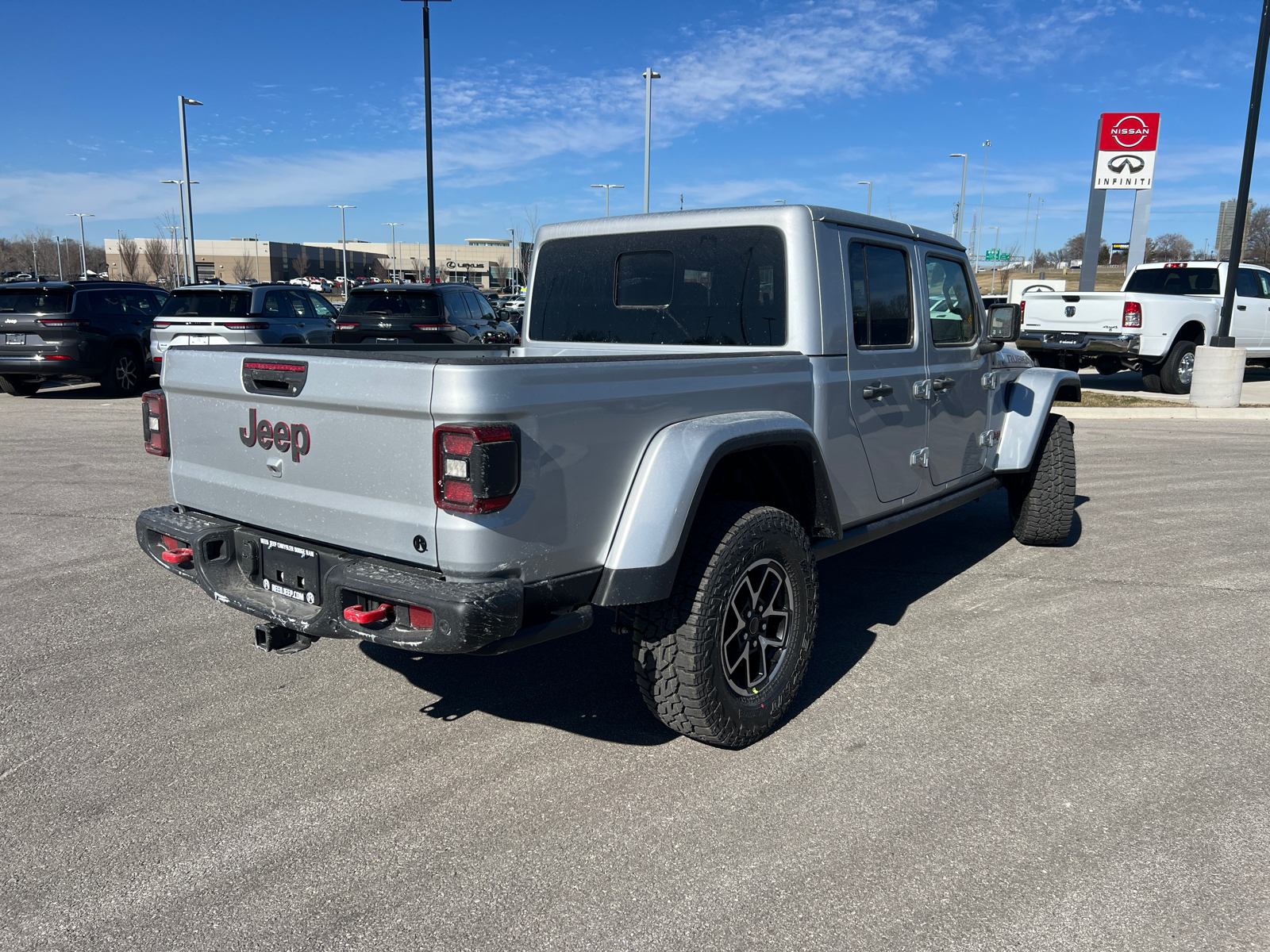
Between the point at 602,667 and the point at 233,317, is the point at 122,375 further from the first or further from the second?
the point at 602,667

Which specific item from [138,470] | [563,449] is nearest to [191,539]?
[563,449]

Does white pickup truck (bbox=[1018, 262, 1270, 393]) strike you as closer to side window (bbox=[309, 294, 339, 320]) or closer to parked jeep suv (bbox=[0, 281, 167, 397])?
side window (bbox=[309, 294, 339, 320])

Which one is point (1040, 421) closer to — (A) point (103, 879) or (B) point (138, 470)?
(A) point (103, 879)

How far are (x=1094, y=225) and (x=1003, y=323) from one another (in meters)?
19.4

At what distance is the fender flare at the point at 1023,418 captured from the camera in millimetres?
5699

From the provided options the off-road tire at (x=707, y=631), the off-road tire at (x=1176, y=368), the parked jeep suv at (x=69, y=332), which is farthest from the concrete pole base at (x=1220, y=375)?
the parked jeep suv at (x=69, y=332)

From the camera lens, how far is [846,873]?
2.71 meters

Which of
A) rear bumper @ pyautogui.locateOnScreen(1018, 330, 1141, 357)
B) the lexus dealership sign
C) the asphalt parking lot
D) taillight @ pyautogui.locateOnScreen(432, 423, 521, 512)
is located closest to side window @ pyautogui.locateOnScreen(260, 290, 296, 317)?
the asphalt parking lot

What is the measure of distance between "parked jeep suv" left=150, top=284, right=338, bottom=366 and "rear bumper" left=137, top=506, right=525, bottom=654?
1086 centimetres

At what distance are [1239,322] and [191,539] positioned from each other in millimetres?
17624

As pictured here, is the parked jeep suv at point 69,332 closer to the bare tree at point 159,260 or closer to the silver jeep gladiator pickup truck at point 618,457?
the silver jeep gladiator pickup truck at point 618,457

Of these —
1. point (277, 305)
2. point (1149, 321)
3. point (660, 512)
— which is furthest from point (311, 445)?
point (1149, 321)

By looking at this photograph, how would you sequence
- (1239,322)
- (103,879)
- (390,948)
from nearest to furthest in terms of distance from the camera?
(390,948) → (103,879) → (1239,322)

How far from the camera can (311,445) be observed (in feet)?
10.1
